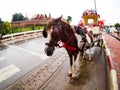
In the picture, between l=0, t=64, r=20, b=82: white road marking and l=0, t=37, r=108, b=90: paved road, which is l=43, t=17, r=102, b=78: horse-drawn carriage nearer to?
l=0, t=37, r=108, b=90: paved road

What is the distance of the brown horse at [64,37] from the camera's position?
5.35 meters

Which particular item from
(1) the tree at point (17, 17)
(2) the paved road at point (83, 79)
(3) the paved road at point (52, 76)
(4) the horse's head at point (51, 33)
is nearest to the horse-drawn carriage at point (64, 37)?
(4) the horse's head at point (51, 33)

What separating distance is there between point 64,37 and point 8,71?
334 centimetres

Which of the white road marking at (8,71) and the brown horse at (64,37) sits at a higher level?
the brown horse at (64,37)

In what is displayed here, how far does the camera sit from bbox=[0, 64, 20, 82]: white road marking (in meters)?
7.19

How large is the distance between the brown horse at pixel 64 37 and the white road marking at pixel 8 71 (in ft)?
8.39

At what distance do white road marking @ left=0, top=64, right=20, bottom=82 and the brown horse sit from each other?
256 centimetres

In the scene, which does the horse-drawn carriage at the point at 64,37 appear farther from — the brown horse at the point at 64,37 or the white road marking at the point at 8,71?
the white road marking at the point at 8,71

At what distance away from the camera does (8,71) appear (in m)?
7.90

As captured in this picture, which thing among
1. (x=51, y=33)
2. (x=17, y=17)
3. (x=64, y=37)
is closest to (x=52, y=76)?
(x=64, y=37)

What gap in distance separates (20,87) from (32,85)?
40 cm

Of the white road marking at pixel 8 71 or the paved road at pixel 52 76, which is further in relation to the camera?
the white road marking at pixel 8 71

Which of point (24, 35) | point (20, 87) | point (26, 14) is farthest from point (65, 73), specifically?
point (26, 14)

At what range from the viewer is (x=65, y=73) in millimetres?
7188
